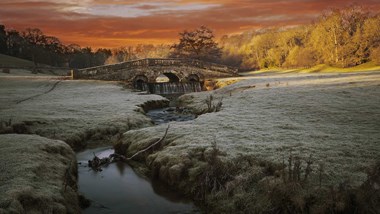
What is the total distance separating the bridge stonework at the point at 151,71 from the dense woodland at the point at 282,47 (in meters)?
26.9

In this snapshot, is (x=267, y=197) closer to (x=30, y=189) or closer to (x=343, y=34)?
(x=30, y=189)

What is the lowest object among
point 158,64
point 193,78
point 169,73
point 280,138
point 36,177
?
point 36,177

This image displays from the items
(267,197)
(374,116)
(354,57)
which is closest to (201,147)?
(267,197)

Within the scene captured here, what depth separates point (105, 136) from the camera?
22.1 m

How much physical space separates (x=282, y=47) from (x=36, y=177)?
108538mm

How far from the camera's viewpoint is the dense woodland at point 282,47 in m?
72.4

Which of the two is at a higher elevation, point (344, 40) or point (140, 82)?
point (344, 40)

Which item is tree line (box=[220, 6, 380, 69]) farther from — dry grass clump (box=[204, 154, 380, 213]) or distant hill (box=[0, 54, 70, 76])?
dry grass clump (box=[204, 154, 380, 213])

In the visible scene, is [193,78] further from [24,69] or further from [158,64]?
[24,69]

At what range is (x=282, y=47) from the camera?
366 ft

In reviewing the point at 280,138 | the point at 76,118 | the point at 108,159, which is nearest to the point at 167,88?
the point at 76,118

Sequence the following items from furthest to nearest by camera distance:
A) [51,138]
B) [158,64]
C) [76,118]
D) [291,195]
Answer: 1. [158,64]
2. [76,118]
3. [51,138]
4. [291,195]

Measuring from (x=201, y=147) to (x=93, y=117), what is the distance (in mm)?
12997

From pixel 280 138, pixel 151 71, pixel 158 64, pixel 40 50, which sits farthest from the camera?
pixel 40 50
